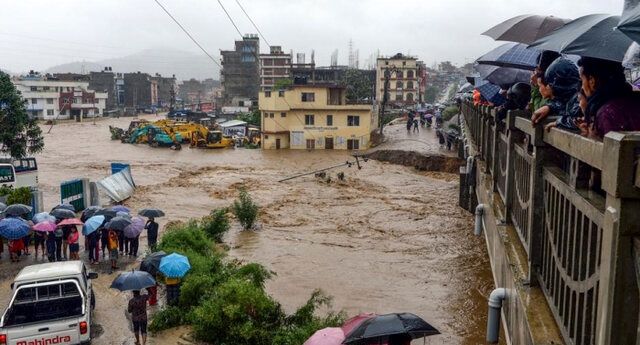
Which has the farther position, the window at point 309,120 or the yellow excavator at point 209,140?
the yellow excavator at point 209,140

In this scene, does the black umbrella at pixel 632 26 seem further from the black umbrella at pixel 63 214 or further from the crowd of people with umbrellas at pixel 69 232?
the black umbrella at pixel 63 214

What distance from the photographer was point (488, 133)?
40.0ft

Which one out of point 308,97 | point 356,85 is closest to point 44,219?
point 308,97

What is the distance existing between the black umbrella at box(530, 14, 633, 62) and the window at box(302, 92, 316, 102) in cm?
4629

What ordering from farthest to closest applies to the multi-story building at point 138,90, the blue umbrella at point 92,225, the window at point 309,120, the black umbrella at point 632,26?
the multi-story building at point 138,90
the window at point 309,120
the blue umbrella at point 92,225
the black umbrella at point 632,26

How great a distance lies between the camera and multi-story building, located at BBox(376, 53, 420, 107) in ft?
291

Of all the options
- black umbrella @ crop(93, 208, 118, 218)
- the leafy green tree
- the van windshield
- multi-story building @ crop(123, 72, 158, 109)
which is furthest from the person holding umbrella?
multi-story building @ crop(123, 72, 158, 109)

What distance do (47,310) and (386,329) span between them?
6202 mm

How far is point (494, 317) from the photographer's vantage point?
6086 millimetres

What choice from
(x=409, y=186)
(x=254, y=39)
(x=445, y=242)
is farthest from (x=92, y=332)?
(x=254, y=39)

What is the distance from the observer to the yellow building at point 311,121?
50219 millimetres

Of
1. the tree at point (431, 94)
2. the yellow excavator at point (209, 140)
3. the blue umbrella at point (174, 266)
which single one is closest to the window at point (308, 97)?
the yellow excavator at point (209, 140)

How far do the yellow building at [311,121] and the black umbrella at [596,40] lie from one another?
45198 mm

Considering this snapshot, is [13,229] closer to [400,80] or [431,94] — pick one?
[400,80]
